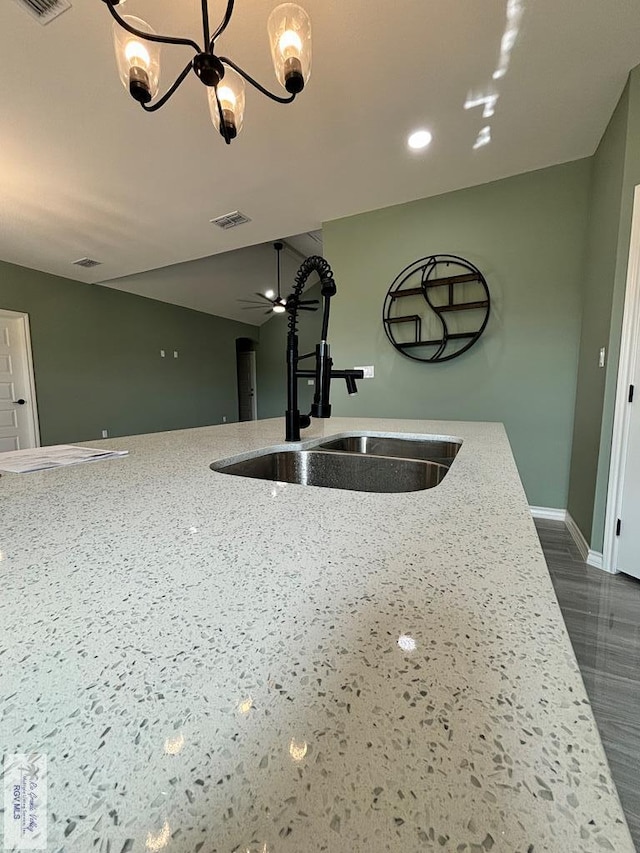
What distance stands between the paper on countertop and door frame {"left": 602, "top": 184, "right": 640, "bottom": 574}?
7.43 ft

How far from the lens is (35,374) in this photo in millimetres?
4230

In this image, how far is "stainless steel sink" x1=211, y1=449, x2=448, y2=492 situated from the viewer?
1.01m

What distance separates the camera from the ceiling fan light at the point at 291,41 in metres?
1.16

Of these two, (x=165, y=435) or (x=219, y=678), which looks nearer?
(x=219, y=678)

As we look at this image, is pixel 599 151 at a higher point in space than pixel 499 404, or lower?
higher

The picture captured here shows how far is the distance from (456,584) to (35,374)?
5.30 m

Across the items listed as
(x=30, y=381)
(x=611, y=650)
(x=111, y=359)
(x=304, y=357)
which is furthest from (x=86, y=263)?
(x=611, y=650)

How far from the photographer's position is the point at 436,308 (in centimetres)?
288

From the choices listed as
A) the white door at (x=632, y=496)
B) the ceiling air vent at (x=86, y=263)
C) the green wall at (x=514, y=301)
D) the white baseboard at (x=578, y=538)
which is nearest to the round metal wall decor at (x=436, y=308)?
the green wall at (x=514, y=301)

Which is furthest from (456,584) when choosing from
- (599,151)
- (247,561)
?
(599,151)

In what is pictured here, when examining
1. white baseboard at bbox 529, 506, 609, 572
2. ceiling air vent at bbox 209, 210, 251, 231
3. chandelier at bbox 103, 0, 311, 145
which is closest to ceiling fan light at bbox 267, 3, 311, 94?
chandelier at bbox 103, 0, 311, 145

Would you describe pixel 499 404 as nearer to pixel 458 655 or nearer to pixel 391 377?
pixel 391 377

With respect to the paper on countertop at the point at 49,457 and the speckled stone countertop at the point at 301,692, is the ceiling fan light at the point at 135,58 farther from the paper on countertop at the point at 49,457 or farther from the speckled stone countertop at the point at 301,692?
the speckled stone countertop at the point at 301,692

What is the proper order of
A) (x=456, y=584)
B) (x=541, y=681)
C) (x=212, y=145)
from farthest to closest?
(x=212, y=145), (x=456, y=584), (x=541, y=681)
